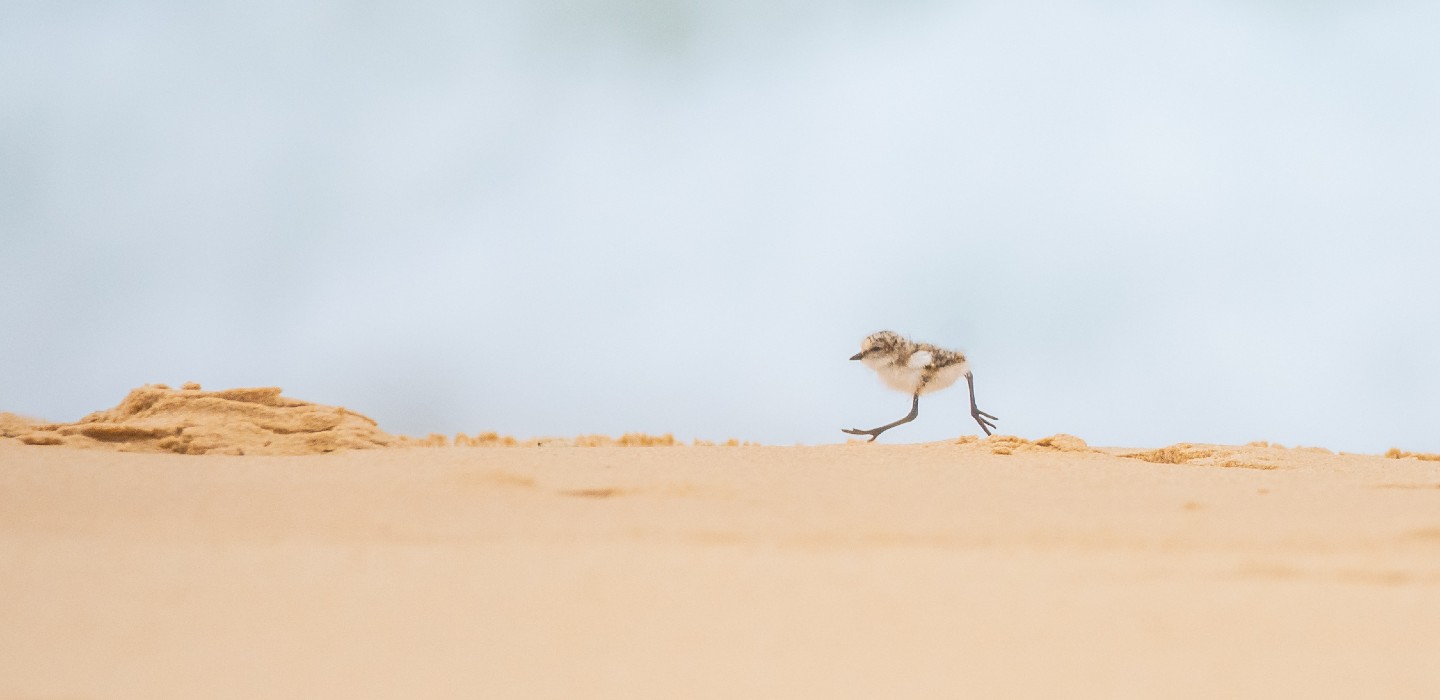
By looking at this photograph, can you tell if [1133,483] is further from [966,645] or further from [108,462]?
[108,462]

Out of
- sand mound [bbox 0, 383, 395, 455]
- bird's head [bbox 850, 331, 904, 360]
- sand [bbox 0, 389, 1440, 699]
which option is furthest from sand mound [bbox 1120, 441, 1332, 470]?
sand mound [bbox 0, 383, 395, 455]

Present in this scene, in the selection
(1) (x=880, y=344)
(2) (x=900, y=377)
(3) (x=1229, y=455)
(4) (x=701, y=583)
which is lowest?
(4) (x=701, y=583)

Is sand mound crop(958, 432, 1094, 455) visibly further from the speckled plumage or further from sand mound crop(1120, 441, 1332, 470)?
the speckled plumage

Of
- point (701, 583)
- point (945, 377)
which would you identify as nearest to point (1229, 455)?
point (945, 377)

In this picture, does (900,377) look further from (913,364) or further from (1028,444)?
(1028,444)

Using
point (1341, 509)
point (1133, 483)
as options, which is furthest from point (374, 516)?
point (1341, 509)
